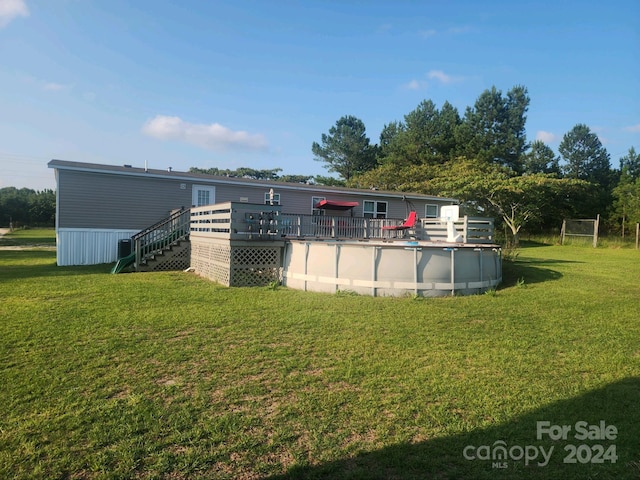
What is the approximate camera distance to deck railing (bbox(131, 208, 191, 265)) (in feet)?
38.8

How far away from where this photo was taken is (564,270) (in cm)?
1195

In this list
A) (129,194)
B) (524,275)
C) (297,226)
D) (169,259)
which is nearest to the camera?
(524,275)

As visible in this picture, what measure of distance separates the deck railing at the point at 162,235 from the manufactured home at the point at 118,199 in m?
0.55

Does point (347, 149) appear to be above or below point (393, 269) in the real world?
above

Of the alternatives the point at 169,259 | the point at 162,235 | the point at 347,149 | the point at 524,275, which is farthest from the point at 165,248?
the point at 347,149

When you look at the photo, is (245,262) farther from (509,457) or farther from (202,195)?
(202,195)

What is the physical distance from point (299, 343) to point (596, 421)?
3.00 metres

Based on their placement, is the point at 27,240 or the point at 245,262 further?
the point at 27,240

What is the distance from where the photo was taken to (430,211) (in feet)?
69.7

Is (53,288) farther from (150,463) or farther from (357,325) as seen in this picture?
(150,463)

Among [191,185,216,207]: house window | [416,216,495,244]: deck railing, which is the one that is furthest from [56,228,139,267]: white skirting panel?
[416,216,495,244]: deck railing

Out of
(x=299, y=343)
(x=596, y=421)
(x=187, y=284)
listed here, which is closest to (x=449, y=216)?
(x=187, y=284)

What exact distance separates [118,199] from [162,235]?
9.26 ft

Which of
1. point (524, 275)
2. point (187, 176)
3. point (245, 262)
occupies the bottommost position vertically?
point (524, 275)
